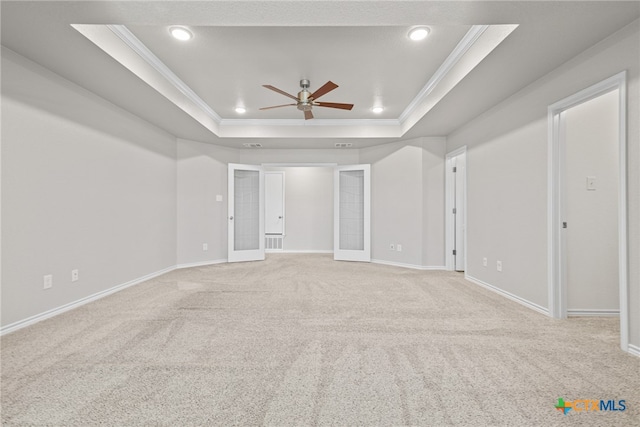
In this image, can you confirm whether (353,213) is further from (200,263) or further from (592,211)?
(592,211)

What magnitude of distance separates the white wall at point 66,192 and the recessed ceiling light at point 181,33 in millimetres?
1304

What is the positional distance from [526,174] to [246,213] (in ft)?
15.7

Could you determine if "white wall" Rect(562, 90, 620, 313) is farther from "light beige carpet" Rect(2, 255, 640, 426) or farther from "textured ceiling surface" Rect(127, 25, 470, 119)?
"textured ceiling surface" Rect(127, 25, 470, 119)

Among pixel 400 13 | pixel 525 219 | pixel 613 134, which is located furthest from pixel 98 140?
pixel 613 134

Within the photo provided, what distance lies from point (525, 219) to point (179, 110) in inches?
173

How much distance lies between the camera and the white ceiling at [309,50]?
6.19ft

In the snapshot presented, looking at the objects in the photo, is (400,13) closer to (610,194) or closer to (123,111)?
(610,194)

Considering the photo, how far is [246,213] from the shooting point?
594 centimetres

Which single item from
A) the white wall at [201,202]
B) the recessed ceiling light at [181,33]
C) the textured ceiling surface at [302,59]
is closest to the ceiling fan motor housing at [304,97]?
the textured ceiling surface at [302,59]

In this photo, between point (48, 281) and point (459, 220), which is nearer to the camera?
point (48, 281)

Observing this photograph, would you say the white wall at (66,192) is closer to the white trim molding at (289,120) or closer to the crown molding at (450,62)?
the white trim molding at (289,120)

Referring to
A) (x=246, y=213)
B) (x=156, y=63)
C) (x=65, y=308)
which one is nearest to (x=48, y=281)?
(x=65, y=308)

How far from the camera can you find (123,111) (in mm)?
3689

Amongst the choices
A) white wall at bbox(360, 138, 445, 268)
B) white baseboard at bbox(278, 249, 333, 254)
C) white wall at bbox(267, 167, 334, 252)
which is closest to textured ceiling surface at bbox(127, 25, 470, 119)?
white wall at bbox(360, 138, 445, 268)
